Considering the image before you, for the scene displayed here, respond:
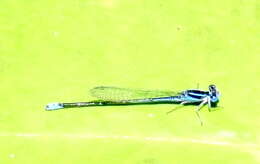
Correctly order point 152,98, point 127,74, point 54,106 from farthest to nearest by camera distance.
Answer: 1. point 127,74
2. point 152,98
3. point 54,106

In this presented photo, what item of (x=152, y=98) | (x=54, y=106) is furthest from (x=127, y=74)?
(x=54, y=106)

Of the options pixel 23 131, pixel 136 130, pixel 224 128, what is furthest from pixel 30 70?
pixel 224 128

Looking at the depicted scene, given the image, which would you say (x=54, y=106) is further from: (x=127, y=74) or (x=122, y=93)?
(x=127, y=74)

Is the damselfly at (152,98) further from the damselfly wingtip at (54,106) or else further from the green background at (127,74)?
the green background at (127,74)

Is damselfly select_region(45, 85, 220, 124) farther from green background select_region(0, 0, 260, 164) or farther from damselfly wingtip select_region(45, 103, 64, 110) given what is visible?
green background select_region(0, 0, 260, 164)

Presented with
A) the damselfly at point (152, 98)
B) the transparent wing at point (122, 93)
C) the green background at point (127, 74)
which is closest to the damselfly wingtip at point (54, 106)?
the damselfly at point (152, 98)

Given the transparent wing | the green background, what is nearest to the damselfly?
the transparent wing
